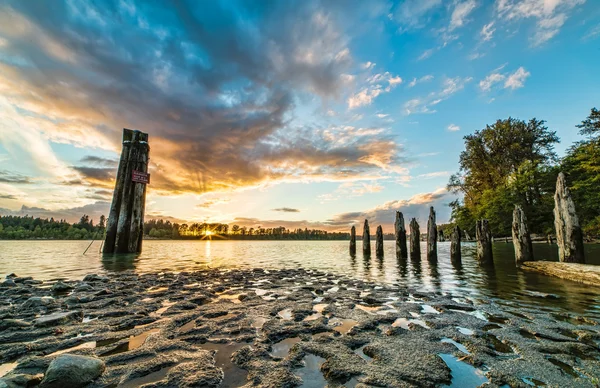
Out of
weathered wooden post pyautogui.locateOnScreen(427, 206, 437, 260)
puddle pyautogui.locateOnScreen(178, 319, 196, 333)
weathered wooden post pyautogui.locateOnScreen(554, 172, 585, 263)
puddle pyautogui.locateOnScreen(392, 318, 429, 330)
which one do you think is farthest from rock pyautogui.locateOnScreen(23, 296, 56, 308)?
weathered wooden post pyautogui.locateOnScreen(427, 206, 437, 260)

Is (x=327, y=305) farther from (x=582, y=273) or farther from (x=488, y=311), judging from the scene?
(x=582, y=273)

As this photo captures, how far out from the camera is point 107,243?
17.5 m

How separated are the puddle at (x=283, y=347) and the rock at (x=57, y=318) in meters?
3.55

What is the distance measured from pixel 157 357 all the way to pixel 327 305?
3607mm

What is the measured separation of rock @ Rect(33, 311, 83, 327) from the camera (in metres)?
4.09

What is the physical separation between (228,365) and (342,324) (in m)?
2.20

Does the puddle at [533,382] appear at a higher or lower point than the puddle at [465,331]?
higher

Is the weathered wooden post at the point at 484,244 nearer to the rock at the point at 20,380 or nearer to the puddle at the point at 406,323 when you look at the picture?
the puddle at the point at 406,323

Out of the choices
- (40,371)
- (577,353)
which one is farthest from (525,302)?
(40,371)

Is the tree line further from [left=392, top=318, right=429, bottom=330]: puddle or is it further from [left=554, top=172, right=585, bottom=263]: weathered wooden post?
[left=392, top=318, right=429, bottom=330]: puddle

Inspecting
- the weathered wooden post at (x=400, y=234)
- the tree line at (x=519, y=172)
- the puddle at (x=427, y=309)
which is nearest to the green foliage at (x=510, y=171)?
the tree line at (x=519, y=172)

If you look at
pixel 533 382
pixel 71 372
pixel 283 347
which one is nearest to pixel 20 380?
pixel 71 372

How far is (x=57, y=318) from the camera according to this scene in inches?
168

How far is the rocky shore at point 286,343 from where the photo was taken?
2.54 metres
